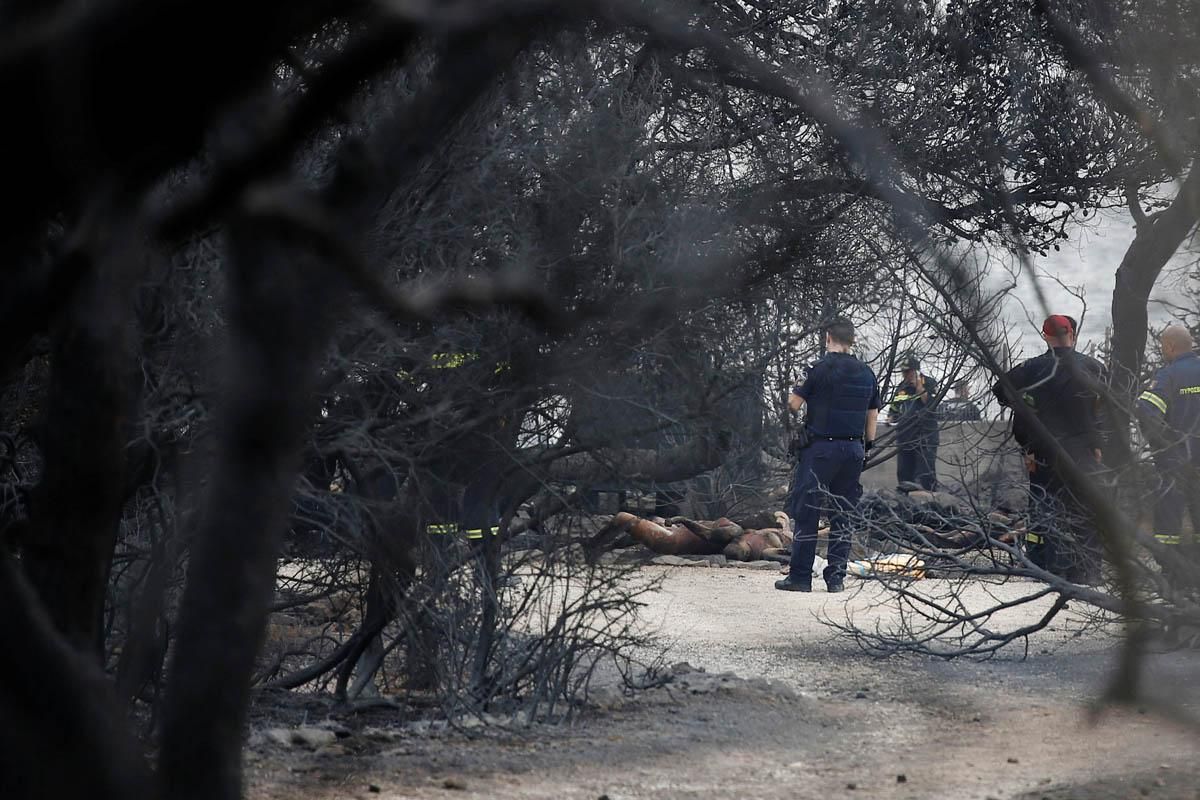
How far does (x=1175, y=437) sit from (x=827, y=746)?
10.7ft

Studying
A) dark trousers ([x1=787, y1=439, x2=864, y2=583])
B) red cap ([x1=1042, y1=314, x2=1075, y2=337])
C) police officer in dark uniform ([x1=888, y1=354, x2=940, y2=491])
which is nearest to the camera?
red cap ([x1=1042, y1=314, x2=1075, y2=337])

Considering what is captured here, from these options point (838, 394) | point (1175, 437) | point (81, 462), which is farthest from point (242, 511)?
point (838, 394)

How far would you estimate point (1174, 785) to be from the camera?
4.45 metres

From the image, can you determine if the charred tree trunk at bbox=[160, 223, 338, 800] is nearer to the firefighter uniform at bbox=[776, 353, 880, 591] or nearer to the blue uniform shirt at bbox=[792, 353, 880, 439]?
the blue uniform shirt at bbox=[792, 353, 880, 439]

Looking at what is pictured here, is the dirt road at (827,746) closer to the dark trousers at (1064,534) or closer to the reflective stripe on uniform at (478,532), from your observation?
the dark trousers at (1064,534)

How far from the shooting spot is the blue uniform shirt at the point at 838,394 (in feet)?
31.9

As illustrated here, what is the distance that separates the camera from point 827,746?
17.8 feet

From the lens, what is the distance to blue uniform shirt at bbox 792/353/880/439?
31.9 ft

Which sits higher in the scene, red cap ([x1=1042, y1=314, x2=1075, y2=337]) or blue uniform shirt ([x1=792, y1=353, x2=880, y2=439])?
blue uniform shirt ([x1=792, y1=353, x2=880, y2=439])

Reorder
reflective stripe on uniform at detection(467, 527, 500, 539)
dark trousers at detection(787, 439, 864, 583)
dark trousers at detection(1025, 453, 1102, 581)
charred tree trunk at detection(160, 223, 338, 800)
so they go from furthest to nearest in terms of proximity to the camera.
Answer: dark trousers at detection(787, 439, 864, 583) < dark trousers at detection(1025, 453, 1102, 581) < reflective stripe on uniform at detection(467, 527, 500, 539) < charred tree trunk at detection(160, 223, 338, 800)

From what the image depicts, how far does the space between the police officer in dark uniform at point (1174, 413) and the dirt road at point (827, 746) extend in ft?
2.38

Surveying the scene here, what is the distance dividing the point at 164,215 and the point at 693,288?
4.22m

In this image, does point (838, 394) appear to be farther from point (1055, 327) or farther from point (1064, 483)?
point (1055, 327)

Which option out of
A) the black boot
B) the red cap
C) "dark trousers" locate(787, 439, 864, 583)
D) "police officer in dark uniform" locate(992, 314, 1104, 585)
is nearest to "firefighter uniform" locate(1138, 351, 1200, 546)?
"police officer in dark uniform" locate(992, 314, 1104, 585)
